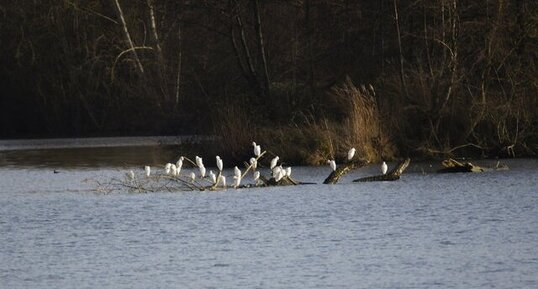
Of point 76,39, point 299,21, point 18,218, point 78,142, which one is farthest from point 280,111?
point 76,39

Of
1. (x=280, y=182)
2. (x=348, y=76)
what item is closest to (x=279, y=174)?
(x=280, y=182)

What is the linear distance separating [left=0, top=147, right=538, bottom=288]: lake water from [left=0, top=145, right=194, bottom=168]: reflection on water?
811 centimetres

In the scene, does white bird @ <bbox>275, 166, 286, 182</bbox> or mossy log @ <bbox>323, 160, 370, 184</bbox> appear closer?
white bird @ <bbox>275, 166, 286, 182</bbox>

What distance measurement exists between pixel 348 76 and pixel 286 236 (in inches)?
608

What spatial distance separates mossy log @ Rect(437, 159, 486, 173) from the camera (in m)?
23.4

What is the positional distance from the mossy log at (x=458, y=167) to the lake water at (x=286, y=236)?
0.29m

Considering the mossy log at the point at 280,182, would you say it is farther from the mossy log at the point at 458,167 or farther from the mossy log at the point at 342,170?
the mossy log at the point at 458,167

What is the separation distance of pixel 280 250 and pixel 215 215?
3.90m

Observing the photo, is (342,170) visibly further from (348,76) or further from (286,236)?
(348,76)

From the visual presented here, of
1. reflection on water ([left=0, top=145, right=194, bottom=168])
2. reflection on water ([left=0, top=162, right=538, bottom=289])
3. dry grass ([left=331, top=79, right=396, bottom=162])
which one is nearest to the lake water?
reflection on water ([left=0, top=162, right=538, bottom=289])

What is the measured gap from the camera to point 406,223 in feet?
54.1

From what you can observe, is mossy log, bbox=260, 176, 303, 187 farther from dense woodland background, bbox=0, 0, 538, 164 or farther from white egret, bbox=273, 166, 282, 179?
dense woodland background, bbox=0, 0, 538, 164

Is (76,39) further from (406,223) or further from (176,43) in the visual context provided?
(406,223)

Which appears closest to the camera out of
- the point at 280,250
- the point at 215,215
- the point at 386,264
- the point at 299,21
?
the point at 386,264
